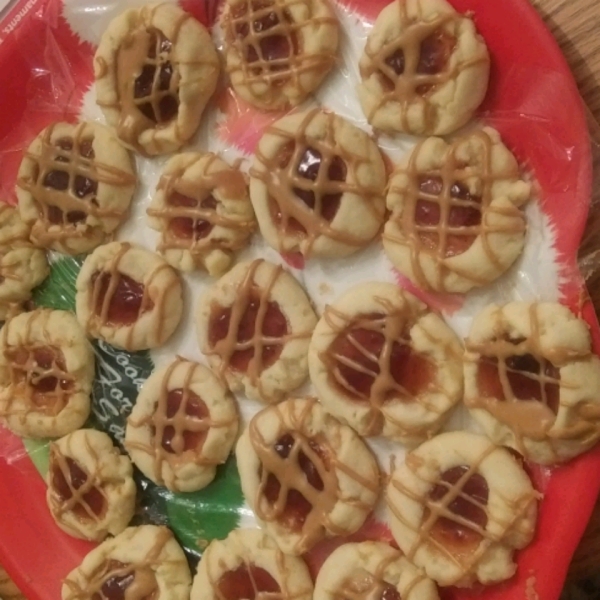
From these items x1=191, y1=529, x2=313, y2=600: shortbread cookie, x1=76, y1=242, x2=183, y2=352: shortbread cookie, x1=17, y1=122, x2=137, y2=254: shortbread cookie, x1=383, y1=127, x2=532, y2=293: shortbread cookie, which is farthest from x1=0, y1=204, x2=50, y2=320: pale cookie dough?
x1=383, y1=127, x2=532, y2=293: shortbread cookie

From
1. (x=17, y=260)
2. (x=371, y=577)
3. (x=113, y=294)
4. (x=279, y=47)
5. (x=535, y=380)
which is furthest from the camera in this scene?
(x=17, y=260)

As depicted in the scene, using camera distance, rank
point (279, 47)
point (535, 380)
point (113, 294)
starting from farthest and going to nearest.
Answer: point (113, 294), point (279, 47), point (535, 380)

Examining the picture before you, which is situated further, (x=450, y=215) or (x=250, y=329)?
(x=250, y=329)

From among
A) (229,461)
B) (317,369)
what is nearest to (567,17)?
(317,369)

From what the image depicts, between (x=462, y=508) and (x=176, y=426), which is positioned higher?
(x=176, y=426)

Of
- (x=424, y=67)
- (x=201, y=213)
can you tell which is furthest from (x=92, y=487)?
(x=424, y=67)

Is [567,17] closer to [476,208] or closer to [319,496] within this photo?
[476,208]

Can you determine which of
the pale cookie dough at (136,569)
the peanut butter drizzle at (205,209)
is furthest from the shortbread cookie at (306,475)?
the peanut butter drizzle at (205,209)

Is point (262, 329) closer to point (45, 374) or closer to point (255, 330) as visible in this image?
→ point (255, 330)
